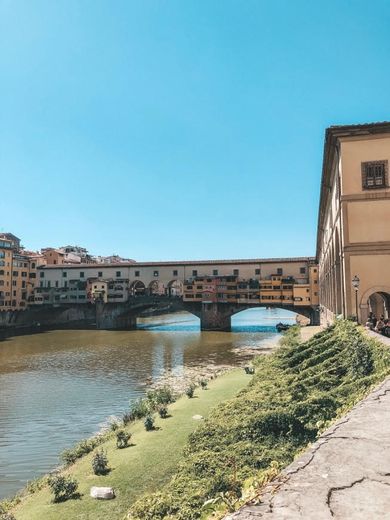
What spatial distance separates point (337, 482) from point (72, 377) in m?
30.7

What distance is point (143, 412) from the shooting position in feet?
64.1

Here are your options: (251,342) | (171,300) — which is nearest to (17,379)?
(251,342)

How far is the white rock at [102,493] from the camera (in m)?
10.6

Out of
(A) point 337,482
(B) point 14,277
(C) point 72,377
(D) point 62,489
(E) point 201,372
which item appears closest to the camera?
(A) point 337,482

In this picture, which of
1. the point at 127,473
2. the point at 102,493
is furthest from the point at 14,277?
the point at 102,493

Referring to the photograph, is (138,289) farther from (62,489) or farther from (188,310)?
(62,489)

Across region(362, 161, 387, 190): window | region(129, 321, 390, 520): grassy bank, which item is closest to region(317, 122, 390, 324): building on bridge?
region(362, 161, 387, 190): window

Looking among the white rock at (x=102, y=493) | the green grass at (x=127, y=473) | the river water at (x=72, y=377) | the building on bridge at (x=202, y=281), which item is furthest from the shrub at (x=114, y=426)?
the building on bridge at (x=202, y=281)

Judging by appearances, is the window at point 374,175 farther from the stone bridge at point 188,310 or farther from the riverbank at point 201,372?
the stone bridge at point 188,310

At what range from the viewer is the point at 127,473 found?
12.1 metres

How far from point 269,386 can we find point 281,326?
173 feet

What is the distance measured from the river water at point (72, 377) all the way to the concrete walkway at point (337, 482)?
1146 centimetres

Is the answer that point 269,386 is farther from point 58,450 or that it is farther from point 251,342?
point 251,342

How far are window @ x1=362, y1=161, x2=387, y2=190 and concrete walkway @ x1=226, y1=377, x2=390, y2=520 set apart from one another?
1998 cm
